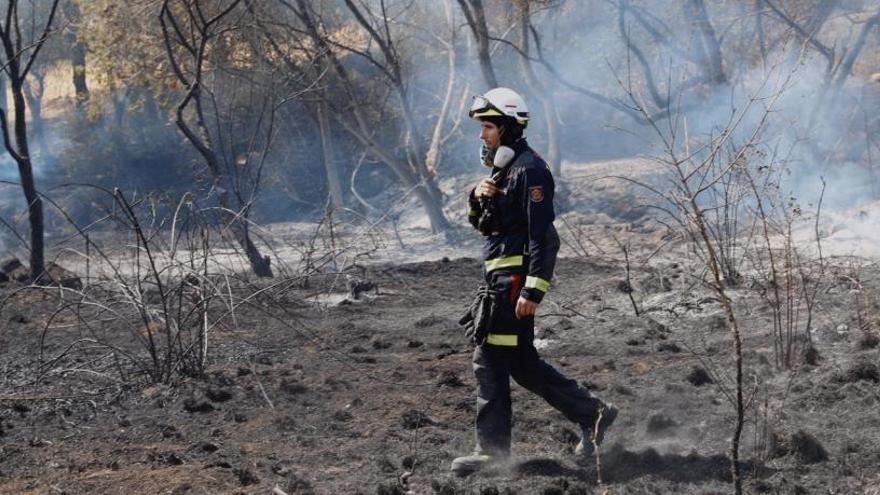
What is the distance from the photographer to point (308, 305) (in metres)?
9.88

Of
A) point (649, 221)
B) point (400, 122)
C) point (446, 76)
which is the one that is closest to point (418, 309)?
point (649, 221)

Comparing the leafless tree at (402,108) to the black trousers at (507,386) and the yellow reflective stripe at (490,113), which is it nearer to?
the yellow reflective stripe at (490,113)

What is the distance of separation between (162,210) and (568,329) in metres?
18.5

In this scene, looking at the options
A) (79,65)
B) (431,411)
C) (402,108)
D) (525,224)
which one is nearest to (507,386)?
(525,224)

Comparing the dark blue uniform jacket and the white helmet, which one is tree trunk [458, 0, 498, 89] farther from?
the dark blue uniform jacket

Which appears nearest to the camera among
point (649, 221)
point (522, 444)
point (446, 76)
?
point (522, 444)

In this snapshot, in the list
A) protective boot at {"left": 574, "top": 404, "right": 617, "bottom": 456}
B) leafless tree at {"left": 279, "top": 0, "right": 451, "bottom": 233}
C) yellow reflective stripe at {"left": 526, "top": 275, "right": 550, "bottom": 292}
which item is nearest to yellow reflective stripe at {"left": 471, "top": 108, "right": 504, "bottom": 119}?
yellow reflective stripe at {"left": 526, "top": 275, "right": 550, "bottom": 292}

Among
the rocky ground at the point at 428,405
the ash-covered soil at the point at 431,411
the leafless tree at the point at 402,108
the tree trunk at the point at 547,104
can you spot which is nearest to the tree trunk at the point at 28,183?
the rocky ground at the point at 428,405

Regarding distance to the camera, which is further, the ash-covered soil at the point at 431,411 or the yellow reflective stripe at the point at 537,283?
the ash-covered soil at the point at 431,411

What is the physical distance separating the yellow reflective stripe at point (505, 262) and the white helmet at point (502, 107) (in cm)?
60

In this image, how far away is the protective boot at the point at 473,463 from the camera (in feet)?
16.2

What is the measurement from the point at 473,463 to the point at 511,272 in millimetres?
879

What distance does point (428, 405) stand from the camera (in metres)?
6.19

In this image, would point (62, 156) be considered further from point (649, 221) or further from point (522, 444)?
point (522, 444)
